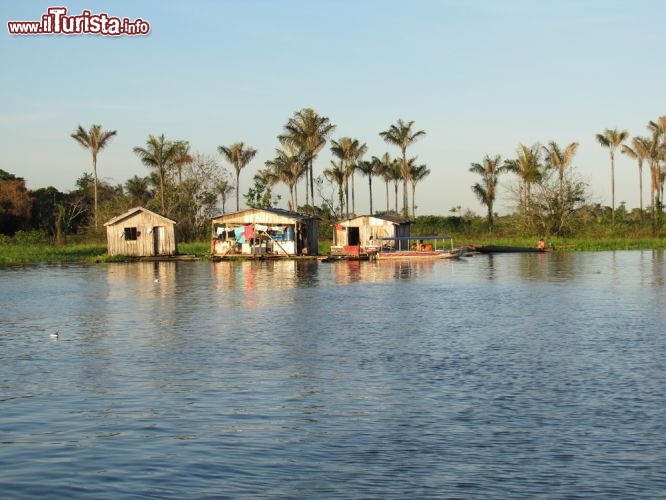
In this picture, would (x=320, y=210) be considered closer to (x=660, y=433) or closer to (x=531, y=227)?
(x=531, y=227)

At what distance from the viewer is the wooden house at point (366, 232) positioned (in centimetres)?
6338

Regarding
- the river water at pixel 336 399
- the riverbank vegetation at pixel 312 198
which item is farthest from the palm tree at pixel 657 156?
the river water at pixel 336 399

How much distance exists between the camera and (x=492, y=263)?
56.6 meters

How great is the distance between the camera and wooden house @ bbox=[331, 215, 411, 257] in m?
63.4

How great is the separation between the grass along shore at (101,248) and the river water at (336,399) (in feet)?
121

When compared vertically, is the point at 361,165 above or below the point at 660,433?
above

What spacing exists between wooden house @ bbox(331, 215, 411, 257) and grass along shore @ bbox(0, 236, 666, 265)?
2.27 m

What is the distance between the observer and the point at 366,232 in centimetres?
6506

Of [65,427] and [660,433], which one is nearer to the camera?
[660,433]

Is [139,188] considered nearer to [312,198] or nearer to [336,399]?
[312,198]

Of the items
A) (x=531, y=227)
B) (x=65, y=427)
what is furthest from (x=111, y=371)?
(x=531, y=227)

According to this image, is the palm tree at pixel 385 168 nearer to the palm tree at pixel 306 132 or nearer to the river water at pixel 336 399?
the palm tree at pixel 306 132

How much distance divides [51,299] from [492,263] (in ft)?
98.6

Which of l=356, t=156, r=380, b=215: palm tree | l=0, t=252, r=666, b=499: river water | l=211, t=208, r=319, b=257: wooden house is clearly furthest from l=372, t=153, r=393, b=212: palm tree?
l=0, t=252, r=666, b=499: river water
